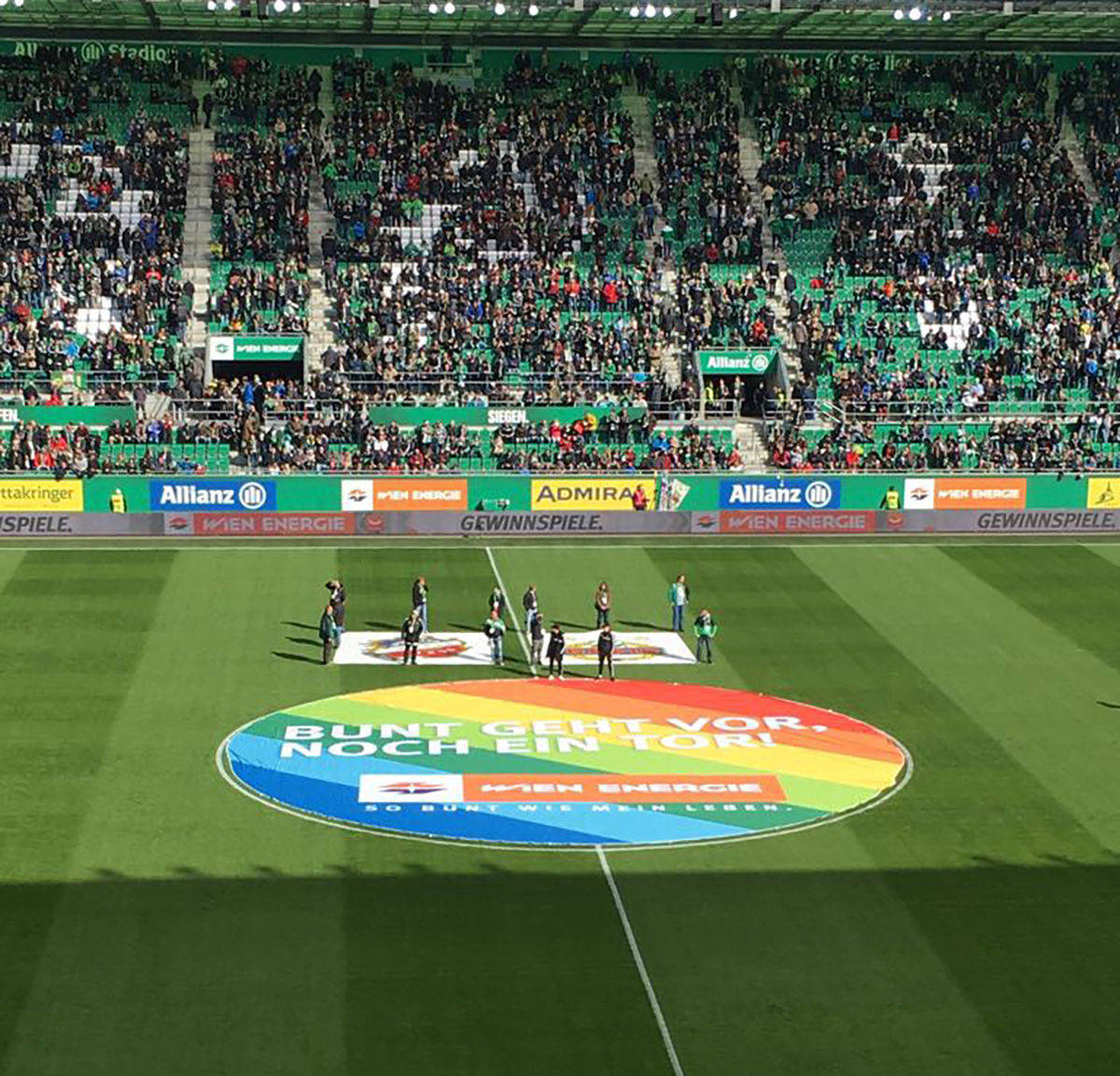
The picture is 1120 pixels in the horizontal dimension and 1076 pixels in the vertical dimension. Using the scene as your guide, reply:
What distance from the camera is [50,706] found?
33906 mm

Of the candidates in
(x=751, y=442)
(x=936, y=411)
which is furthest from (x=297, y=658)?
(x=936, y=411)

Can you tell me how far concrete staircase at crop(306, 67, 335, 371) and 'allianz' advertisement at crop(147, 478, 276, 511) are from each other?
880 centimetres

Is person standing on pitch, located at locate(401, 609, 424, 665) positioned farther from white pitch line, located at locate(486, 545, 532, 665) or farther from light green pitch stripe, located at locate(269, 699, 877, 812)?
light green pitch stripe, located at locate(269, 699, 877, 812)

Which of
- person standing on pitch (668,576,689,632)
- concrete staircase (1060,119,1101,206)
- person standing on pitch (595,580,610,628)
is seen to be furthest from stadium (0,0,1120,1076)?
person standing on pitch (595,580,610,628)

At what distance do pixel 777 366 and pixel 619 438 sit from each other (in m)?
8.76

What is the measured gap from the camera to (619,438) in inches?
2307

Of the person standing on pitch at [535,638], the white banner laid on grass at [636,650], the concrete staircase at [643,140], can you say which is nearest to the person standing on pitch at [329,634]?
the person standing on pitch at [535,638]

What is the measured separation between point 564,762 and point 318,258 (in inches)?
1586

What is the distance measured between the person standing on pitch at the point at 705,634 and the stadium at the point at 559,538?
0.49 feet

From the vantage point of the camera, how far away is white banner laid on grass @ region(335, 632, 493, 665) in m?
38.0

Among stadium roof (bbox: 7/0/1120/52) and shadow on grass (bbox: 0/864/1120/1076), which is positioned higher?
stadium roof (bbox: 7/0/1120/52)

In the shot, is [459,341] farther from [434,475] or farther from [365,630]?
[365,630]

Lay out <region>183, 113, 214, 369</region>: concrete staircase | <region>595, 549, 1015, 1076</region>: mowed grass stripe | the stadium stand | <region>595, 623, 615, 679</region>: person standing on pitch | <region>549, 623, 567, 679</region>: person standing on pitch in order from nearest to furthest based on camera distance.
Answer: <region>595, 549, 1015, 1076</region>: mowed grass stripe < <region>549, 623, 567, 679</region>: person standing on pitch < <region>595, 623, 615, 679</region>: person standing on pitch < the stadium stand < <region>183, 113, 214, 369</region>: concrete staircase

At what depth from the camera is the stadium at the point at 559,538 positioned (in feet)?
73.7
